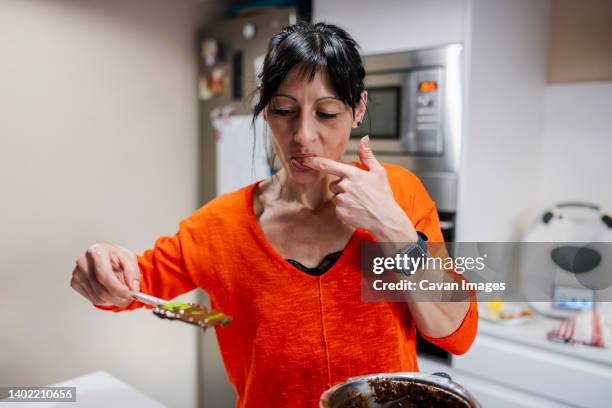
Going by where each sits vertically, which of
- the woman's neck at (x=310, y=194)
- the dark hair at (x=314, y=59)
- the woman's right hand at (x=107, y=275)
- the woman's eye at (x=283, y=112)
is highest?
the dark hair at (x=314, y=59)

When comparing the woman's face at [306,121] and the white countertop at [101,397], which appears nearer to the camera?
the woman's face at [306,121]

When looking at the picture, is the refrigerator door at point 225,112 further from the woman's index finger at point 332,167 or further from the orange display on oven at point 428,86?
the woman's index finger at point 332,167

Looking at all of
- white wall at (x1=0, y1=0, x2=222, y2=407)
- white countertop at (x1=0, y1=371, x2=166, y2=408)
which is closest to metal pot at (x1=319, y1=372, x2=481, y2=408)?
white countertop at (x1=0, y1=371, x2=166, y2=408)

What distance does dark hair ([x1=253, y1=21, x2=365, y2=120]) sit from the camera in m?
1.00

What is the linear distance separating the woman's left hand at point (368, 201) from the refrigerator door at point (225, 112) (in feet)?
4.34

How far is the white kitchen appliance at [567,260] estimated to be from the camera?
5.98 ft

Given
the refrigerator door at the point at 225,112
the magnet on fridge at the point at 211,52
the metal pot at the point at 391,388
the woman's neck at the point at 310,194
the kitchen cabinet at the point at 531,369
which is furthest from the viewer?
the magnet on fridge at the point at 211,52

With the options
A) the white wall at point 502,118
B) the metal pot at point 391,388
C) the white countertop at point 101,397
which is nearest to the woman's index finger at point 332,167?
the metal pot at point 391,388

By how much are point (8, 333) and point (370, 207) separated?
171cm

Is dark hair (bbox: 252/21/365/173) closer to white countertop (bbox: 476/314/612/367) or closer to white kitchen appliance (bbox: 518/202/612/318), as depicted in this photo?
white countertop (bbox: 476/314/612/367)

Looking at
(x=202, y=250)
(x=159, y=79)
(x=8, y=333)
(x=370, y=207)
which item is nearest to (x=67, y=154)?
(x=159, y=79)

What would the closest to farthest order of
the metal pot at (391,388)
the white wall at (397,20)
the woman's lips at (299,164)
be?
the metal pot at (391,388) → the woman's lips at (299,164) → the white wall at (397,20)

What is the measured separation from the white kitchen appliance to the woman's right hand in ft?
4.88

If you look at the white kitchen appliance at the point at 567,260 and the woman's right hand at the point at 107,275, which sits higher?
the woman's right hand at the point at 107,275
